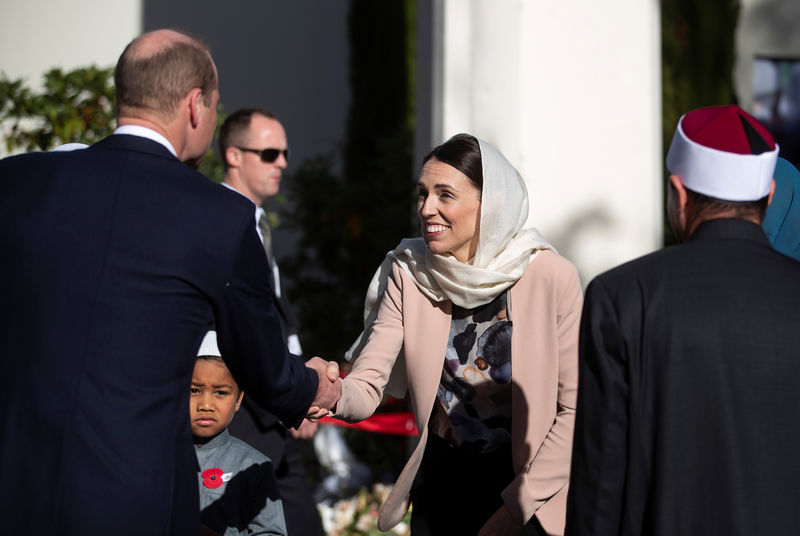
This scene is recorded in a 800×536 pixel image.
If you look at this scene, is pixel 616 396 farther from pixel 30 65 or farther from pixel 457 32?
pixel 30 65

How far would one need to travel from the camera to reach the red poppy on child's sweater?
298 cm

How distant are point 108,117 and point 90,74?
0.98ft

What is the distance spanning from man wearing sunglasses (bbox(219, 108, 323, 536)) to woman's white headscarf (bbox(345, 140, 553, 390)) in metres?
1.07

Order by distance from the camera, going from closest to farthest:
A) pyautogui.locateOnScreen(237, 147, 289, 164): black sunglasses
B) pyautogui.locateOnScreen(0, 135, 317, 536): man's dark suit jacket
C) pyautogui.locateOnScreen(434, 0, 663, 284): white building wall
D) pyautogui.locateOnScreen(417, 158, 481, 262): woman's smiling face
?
pyautogui.locateOnScreen(0, 135, 317, 536): man's dark suit jacket, pyautogui.locateOnScreen(417, 158, 481, 262): woman's smiling face, pyautogui.locateOnScreen(237, 147, 289, 164): black sunglasses, pyautogui.locateOnScreen(434, 0, 663, 284): white building wall

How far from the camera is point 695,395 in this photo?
209 cm

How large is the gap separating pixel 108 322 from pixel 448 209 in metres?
1.35

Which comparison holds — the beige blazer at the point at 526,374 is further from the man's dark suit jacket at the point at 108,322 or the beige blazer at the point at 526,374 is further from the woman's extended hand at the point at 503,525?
the man's dark suit jacket at the point at 108,322

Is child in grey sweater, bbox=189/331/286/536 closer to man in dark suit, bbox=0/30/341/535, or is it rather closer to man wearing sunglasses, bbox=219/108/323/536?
man in dark suit, bbox=0/30/341/535

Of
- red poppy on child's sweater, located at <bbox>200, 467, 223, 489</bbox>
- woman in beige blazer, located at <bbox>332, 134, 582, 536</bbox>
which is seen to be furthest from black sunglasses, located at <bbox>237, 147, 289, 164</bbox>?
red poppy on child's sweater, located at <bbox>200, 467, 223, 489</bbox>

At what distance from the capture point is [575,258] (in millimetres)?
5461

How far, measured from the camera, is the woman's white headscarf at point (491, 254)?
3035 millimetres

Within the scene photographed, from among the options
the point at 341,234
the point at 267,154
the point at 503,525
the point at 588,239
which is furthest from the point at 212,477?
the point at 341,234

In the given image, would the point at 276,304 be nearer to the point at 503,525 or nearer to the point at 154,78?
the point at 503,525

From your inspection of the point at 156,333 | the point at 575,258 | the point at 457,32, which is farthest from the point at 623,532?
the point at 457,32
